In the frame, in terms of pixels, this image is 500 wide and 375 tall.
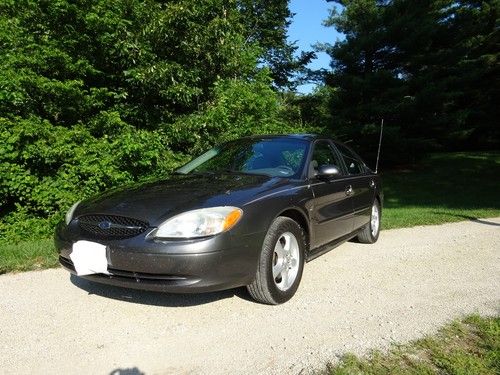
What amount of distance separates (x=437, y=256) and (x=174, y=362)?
153 inches

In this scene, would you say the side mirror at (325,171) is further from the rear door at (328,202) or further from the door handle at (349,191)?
the door handle at (349,191)

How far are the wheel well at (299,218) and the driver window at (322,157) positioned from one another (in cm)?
50

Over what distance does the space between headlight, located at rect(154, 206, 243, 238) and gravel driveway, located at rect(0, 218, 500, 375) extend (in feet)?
2.36

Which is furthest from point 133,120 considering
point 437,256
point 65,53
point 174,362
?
point 174,362

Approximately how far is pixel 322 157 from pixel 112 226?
8.10 feet

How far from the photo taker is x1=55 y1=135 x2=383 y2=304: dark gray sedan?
3.08 m

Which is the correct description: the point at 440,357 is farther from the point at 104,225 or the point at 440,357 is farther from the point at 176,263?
the point at 104,225

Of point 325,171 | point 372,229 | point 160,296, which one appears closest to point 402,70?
point 372,229

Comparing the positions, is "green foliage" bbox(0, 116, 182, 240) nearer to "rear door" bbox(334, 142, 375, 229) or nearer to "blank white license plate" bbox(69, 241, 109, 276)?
"rear door" bbox(334, 142, 375, 229)

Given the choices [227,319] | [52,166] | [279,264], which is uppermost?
[52,166]

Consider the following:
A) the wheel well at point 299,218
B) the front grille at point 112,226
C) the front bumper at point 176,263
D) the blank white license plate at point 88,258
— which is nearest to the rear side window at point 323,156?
the wheel well at point 299,218

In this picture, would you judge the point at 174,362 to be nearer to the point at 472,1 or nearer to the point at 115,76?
the point at 115,76

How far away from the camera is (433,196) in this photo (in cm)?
1464

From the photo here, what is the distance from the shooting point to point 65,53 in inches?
308
